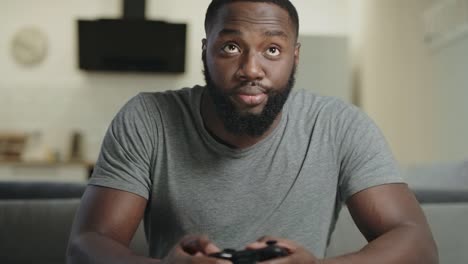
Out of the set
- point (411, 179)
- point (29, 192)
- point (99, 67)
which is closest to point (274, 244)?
point (29, 192)

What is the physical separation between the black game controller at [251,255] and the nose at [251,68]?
0.37 metres

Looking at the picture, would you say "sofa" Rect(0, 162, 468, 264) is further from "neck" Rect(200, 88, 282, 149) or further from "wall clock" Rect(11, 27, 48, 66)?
"wall clock" Rect(11, 27, 48, 66)

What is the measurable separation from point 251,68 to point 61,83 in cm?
513

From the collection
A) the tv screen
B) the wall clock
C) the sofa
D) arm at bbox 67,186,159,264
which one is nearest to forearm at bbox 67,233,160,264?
arm at bbox 67,186,159,264

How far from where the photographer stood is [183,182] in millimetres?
1161

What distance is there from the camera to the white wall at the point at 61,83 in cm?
587

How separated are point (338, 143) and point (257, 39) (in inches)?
10.9

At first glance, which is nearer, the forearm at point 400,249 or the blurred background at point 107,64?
the forearm at point 400,249

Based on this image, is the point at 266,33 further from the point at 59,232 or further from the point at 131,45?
the point at 131,45

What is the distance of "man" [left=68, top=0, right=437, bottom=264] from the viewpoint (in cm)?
108

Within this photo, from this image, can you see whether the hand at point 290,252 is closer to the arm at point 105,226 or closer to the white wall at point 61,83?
the arm at point 105,226

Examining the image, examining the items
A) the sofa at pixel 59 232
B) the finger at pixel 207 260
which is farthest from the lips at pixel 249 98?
the sofa at pixel 59 232

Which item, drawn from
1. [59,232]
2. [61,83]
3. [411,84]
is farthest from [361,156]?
[61,83]

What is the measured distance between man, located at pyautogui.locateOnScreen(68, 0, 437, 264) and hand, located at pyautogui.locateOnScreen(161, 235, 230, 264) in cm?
21
